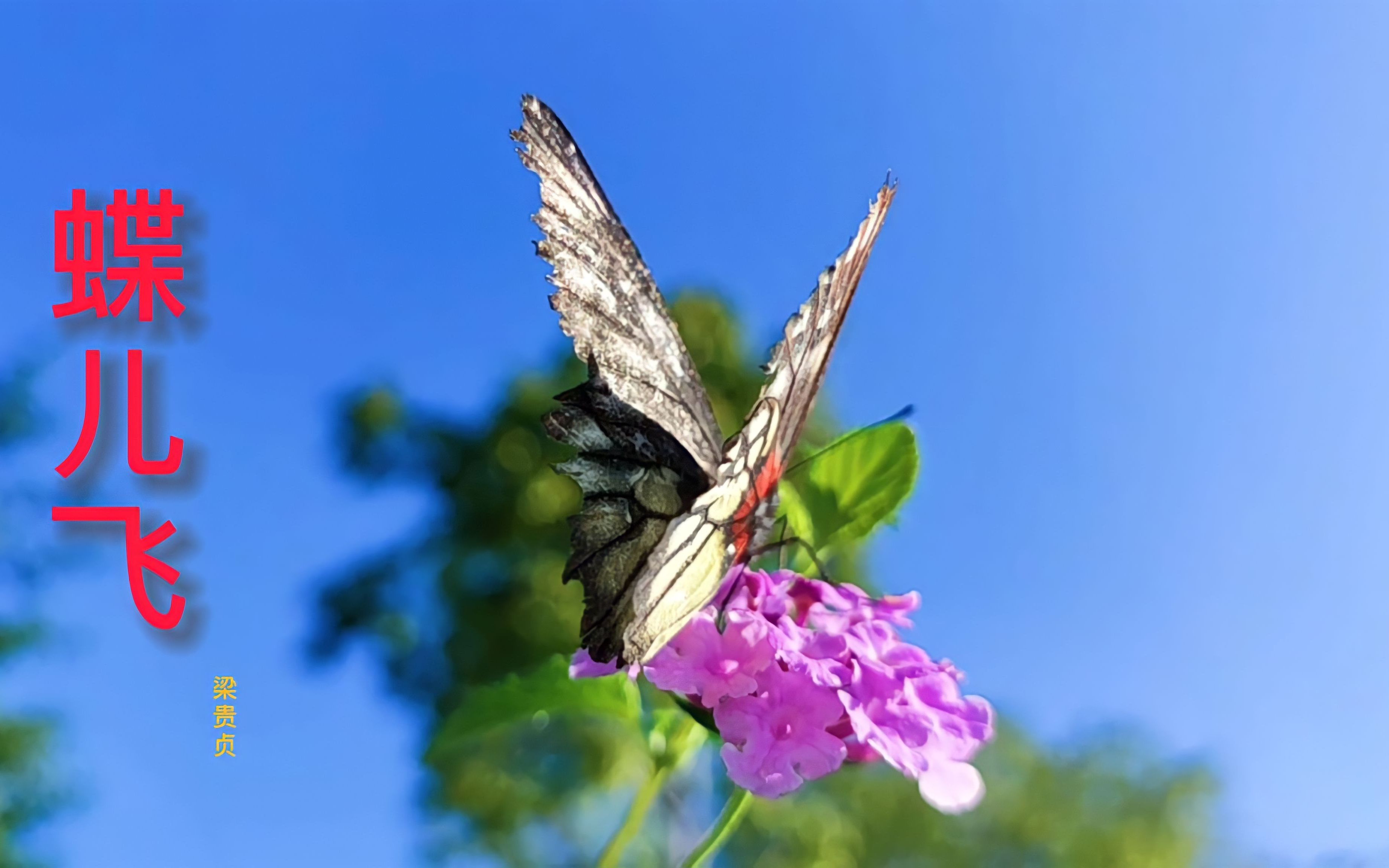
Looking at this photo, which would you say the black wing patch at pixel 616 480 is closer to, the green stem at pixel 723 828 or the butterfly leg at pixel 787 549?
the butterfly leg at pixel 787 549

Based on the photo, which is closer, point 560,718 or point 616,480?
point 616,480

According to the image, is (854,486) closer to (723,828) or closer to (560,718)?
(723,828)

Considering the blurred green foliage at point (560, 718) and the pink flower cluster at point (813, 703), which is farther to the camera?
the blurred green foliage at point (560, 718)

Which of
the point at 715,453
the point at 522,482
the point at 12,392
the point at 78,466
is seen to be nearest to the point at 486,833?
the point at 522,482

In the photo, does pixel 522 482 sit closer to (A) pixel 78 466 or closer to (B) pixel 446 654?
(B) pixel 446 654

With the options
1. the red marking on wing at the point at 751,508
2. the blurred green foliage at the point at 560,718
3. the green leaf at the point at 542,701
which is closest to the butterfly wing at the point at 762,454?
the red marking on wing at the point at 751,508

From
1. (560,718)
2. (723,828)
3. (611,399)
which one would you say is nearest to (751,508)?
(611,399)
